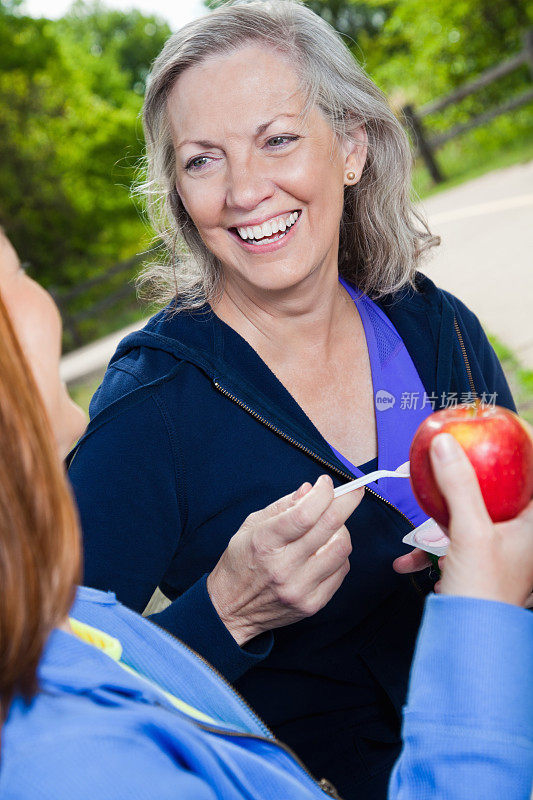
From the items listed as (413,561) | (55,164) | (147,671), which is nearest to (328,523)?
(413,561)

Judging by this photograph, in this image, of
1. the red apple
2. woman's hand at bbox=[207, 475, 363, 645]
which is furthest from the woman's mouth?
the red apple

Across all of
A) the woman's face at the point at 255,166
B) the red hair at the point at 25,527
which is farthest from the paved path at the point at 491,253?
the red hair at the point at 25,527

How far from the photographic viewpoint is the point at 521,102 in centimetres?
1182

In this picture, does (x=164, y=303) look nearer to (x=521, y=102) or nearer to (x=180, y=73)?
(x=180, y=73)

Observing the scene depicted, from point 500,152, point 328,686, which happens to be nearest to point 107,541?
point 328,686

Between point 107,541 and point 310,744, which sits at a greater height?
point 107,541

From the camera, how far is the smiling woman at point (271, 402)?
5.73ft

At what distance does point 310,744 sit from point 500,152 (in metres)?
11.4

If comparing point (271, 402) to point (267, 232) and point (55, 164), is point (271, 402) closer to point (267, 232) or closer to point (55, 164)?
point (267, 232)

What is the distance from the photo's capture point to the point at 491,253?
7.04 meters

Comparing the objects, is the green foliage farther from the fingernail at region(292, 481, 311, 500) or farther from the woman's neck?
the fingernail at region(292, 481, 311, 500)

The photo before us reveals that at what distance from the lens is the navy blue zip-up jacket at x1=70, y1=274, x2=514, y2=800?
1760mm

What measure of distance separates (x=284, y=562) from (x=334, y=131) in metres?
1.13

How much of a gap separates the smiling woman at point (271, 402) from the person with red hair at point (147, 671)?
48 centimetres
